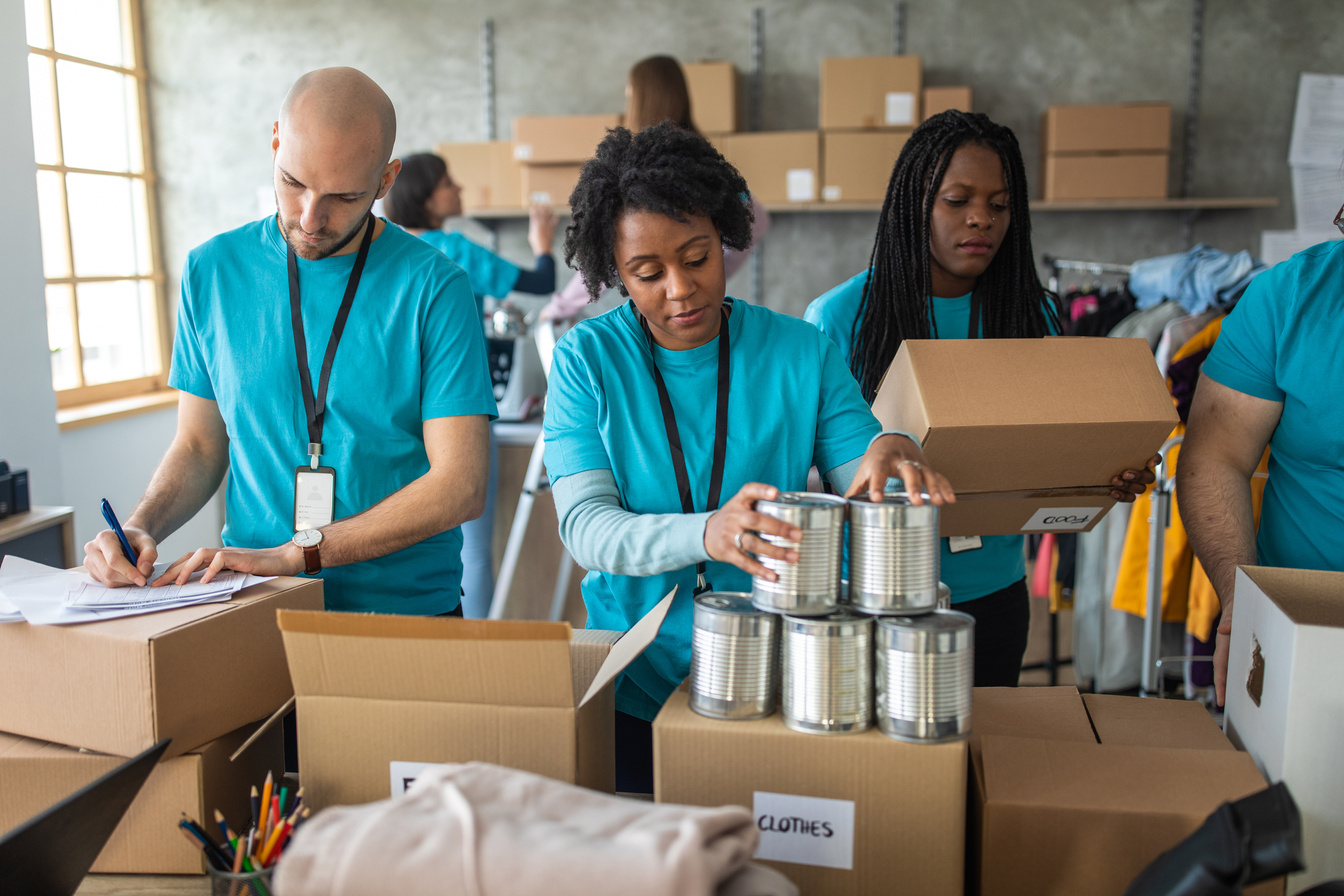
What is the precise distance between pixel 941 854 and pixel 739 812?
0.76 ft

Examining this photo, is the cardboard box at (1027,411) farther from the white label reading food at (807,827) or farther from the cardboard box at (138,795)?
the cardboard box at (138,795)

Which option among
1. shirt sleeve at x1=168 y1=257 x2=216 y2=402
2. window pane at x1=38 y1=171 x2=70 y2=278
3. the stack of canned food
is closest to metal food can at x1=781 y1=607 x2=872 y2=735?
the stack of canned food

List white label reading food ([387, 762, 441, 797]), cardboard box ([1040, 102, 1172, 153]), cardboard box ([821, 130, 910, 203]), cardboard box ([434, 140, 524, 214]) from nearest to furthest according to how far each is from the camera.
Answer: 1. white label reading food ([387, 762, 441, 797])
2. cardboard box ([1040, 102, 1172, 153])
3. cardboard box ([821, 130, 910, 203])
4. cardboard box ([434, 140, 524, 214])

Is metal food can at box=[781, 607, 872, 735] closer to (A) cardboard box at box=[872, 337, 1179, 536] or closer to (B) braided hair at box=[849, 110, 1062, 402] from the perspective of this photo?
(A) cardboard box at box=[872, 337, 1179, 536]

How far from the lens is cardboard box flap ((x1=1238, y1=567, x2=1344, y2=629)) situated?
1131mm

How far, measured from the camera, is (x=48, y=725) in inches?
41.8

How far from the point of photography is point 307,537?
139cm

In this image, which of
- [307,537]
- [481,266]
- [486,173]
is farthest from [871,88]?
[307,537]

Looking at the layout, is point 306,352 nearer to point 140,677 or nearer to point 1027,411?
point 140,677

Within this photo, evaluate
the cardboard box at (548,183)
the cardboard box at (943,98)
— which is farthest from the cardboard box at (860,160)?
the cardboard box at (548,183)

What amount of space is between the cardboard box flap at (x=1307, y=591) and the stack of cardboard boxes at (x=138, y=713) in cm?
114

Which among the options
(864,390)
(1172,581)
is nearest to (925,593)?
(864,390)

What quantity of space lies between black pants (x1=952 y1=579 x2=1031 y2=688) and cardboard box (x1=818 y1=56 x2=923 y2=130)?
10.4 feet

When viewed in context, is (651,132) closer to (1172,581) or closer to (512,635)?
(512,635)
